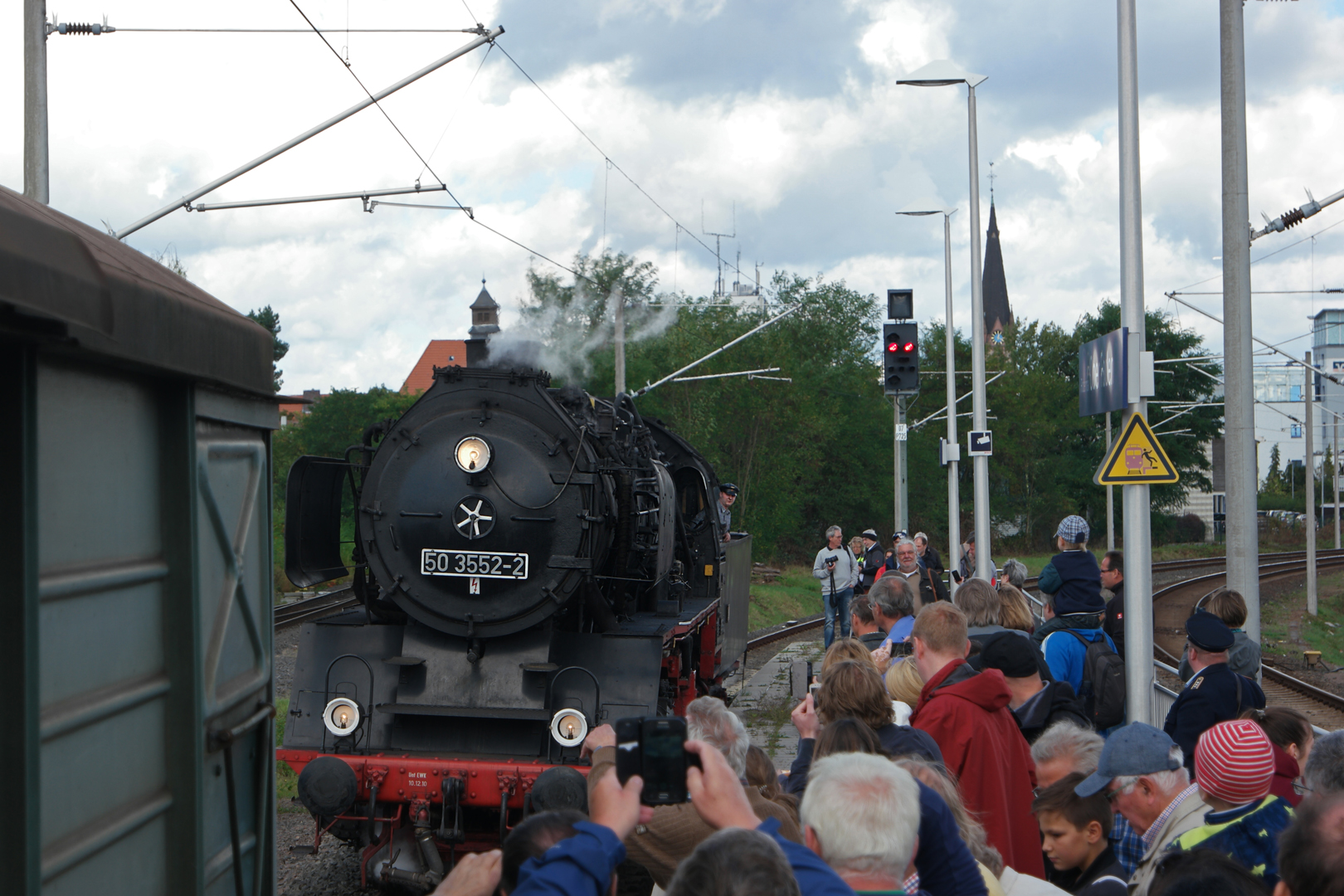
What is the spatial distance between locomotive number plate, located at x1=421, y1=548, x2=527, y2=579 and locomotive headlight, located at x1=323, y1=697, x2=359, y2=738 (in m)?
0.91

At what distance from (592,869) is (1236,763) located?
6.71 feet

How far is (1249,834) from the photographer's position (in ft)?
11.0

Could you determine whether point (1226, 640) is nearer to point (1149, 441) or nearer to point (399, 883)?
point (1149, 441)

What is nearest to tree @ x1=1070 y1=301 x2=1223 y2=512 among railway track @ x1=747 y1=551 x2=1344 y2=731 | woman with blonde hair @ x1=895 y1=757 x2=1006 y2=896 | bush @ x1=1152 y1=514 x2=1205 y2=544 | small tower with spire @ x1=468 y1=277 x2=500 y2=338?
bush @ x1=1152 y1=514 x2=1205 y2=544

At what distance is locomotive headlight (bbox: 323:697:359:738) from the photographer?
696 centimetres

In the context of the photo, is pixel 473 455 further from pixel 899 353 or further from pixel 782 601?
pixel 782 601

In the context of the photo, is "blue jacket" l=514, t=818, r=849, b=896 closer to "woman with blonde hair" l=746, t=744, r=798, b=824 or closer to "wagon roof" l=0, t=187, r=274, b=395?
"woman with blonde hair" l=746, t=744, r=798, b=824

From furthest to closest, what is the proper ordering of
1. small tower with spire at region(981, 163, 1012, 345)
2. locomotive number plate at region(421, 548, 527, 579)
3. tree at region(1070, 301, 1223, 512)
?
small tower with spire at region(981, 163, 1012, 345) < tree at region(1070, 301, 1223, 512) < locomotive number plate at region(421, 548, 527, 579)

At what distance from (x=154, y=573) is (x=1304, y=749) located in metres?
3.92

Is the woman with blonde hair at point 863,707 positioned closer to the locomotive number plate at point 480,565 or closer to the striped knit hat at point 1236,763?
the striped knit hat at point 1236,763

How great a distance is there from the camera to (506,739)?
716 centimetres

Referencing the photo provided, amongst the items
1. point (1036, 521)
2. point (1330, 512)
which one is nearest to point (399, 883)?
point (1036, 521)

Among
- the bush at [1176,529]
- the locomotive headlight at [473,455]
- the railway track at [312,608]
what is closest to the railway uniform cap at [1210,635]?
the locomotive headlight at [473,455]

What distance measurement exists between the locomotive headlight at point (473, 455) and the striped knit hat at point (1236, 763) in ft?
15.8
